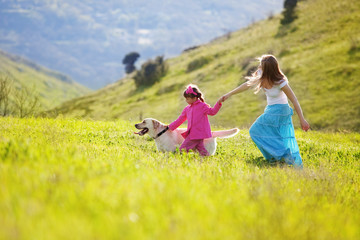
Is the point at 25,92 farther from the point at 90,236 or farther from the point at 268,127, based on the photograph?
the point at 90,236

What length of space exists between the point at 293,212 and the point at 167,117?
28123 millimetres

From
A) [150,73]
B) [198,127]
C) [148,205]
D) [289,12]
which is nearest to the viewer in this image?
[148,205]

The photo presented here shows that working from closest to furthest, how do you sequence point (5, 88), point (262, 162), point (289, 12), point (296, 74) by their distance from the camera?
point (262, 162)
point (5, 88)
point (296, 74)
point (289, 12)

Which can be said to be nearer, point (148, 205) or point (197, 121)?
point (148, 205)

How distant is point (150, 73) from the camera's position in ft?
171

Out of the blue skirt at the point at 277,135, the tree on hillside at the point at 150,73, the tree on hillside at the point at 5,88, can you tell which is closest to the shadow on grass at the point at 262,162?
the blue skirt at the point at 277,135

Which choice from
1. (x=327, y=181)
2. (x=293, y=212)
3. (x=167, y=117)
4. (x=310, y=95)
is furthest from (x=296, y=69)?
(x=293, y=212)

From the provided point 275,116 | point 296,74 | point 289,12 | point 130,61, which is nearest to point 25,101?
point 275,116

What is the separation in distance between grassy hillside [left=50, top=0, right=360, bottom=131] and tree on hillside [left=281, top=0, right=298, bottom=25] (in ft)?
3.30

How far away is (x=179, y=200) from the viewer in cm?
288

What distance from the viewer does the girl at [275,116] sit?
7031mm

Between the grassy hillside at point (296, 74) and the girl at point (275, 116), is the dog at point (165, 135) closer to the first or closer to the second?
the girl at point (275, 116)

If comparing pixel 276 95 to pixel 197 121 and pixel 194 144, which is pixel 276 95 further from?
pixel 194 144

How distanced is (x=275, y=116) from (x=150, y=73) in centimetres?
4636
